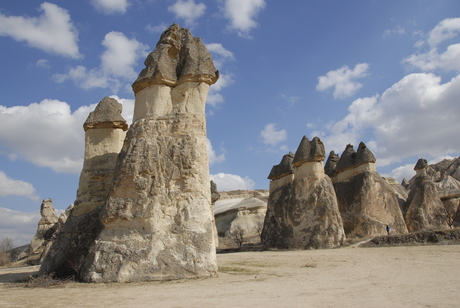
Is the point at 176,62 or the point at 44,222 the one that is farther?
the point at 44,222

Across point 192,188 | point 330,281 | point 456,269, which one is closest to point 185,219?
point 192,188

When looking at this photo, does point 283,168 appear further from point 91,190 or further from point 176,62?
point 91,190

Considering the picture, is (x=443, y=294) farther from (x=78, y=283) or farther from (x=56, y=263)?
(x=56, y=263)

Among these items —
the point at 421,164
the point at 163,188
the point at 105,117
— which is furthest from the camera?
the point at 421,164

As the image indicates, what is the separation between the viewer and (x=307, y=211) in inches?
581

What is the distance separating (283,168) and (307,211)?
3460 millimetres

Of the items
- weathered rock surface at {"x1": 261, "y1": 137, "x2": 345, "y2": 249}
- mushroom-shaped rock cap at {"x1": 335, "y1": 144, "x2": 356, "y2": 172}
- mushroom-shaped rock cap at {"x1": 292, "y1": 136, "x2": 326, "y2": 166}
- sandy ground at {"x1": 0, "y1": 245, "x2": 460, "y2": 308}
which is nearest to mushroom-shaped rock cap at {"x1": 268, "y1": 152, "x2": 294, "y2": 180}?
weathered rock surface at {"x1": 261, "y1": 137, "x2": 345, "y2": 249}

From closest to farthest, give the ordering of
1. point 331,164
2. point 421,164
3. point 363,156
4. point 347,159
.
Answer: point 363,156, point 347,159, point 331,164, point 421,164

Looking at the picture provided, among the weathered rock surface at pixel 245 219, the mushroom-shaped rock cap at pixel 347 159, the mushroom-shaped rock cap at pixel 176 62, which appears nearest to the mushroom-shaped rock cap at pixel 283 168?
the mushroom-shaped rock cap at pixel 347 159

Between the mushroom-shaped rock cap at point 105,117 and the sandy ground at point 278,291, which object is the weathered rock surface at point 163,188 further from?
the mushroom-shaped rock cap at point 105,117

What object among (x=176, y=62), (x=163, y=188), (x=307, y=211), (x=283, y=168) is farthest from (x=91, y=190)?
(x=283, y=168)

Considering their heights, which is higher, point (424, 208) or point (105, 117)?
point (105, 117)

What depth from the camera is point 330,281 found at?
19.4ft

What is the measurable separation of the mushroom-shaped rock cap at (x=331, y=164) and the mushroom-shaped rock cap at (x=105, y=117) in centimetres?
1433
